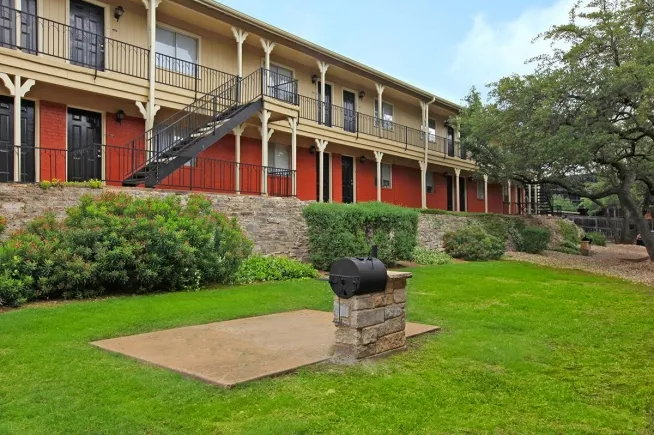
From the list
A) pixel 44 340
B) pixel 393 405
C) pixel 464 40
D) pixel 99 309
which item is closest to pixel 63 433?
pixel 393 405

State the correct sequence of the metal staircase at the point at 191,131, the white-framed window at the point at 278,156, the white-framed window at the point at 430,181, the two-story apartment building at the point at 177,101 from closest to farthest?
the two-story apartment building at the point at 177,101, the metal staircase at the point at 191,131, the white-framed window at the point at 278,156, the white-framed window at the point at 430,181

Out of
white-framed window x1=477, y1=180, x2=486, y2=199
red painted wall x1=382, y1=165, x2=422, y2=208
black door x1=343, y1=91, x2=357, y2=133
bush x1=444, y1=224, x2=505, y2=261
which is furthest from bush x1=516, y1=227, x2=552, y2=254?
white-framed window x1=477, y1=180, x2=486, y2=199

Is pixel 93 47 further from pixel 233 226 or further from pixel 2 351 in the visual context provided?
pixel 2 351

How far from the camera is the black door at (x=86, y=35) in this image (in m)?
13.6

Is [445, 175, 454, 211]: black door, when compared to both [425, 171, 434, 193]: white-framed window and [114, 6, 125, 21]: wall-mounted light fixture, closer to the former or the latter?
[425, 171, 434, 193]: white-framed window

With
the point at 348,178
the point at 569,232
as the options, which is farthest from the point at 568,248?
the point at 348,178

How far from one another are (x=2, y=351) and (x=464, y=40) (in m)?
21.9

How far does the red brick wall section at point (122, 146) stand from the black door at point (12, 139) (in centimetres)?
183

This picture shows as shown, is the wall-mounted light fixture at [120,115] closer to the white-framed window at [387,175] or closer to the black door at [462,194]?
the white-framed window at [387,175]

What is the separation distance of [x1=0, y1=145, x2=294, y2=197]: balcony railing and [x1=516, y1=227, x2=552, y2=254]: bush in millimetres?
10953

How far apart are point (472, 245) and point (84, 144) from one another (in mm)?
13196

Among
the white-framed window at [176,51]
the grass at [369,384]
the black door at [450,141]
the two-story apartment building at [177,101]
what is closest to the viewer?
the grass at [369,384]

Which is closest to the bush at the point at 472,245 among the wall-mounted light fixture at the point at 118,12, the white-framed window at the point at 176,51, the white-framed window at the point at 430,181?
the white-framed window at the point at 430,181

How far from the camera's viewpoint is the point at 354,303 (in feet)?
16.2
